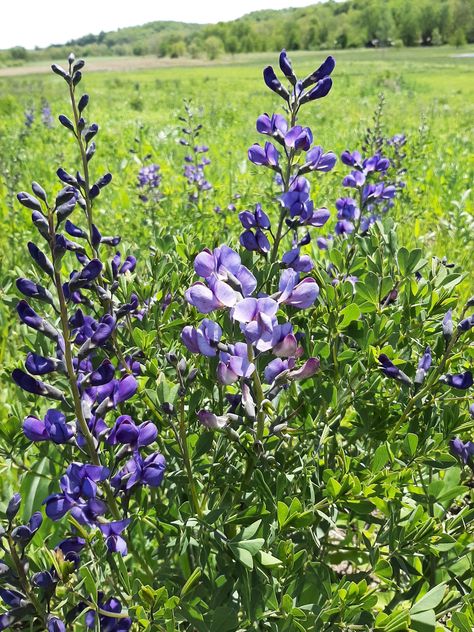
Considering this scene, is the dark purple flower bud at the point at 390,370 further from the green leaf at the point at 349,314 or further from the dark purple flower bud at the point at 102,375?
the dark purple flower bud at the point at 102,375

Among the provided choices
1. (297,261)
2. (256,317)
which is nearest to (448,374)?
(297,261)

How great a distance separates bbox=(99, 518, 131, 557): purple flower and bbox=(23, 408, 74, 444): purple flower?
171 millimetres

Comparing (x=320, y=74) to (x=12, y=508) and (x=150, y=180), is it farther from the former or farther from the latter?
(x=150, y=180)

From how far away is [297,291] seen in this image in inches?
43.1

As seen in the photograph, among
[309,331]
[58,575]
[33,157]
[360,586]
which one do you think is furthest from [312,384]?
[33,157]

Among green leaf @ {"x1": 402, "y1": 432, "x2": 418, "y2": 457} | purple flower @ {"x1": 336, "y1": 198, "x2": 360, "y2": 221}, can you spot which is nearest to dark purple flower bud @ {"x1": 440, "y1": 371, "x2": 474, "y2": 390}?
green leaf @ {"x1": 402, "y1": 432, "x2": 418, "y2": 457}

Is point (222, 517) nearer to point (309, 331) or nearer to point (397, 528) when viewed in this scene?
point (397, 528)

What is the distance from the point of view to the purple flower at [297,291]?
1087mm

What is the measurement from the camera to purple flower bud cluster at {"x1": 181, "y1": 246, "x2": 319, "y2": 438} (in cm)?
98

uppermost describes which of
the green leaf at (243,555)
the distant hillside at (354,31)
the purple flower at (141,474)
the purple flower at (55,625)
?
the distant hillside at (354,31)

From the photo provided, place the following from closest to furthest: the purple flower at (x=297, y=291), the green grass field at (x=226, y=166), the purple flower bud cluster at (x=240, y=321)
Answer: the purple flower bud cluster at (x=240, y=321) < the purple flower at (x=297, y=291) < the green grass field at (x=226, y=166)

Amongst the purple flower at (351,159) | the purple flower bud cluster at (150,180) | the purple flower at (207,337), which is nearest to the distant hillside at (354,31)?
the purple flower bud cluster at (150,180)

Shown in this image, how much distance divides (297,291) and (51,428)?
506mm

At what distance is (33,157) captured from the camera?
674 centimetres
